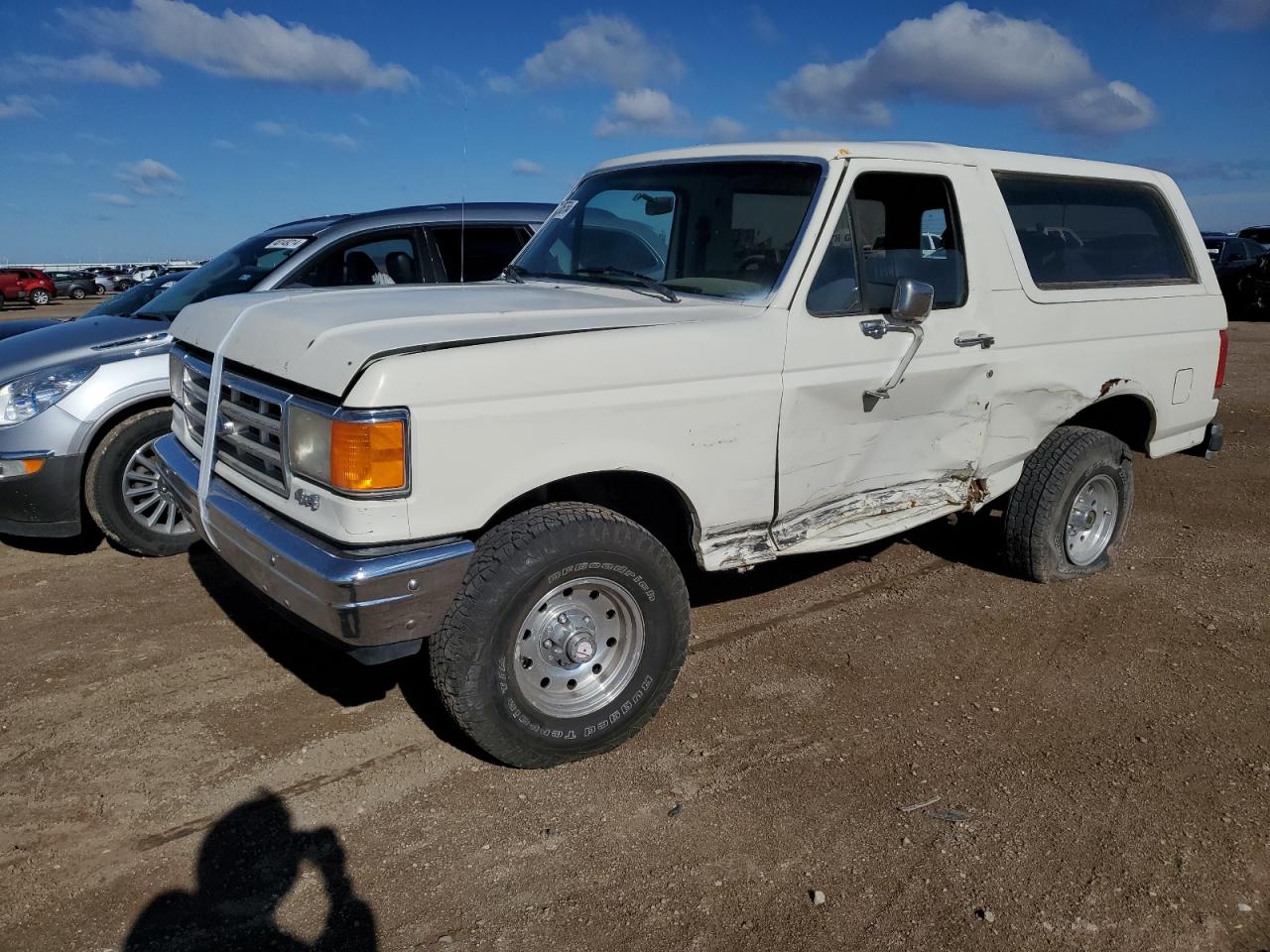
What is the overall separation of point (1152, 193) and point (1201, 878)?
153 inches

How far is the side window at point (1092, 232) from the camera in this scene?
474 centimetres

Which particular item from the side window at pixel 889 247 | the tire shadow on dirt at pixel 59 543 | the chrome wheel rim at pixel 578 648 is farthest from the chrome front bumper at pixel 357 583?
the tire shadow on dirt at pixel 59 543

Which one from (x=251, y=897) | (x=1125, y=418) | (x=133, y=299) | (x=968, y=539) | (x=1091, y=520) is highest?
(x=133, y=299)

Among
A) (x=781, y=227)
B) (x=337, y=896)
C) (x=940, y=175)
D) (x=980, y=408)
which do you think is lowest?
(x=337, y=896)

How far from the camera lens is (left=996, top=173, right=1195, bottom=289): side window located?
187 inches

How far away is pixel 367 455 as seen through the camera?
9.38ft

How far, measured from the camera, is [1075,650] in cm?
455

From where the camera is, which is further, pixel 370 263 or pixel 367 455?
pixel 370 263

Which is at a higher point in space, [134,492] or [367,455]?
[367,455]

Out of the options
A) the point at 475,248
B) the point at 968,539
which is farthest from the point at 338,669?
the point at 968,539

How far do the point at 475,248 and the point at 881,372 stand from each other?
3.32 m

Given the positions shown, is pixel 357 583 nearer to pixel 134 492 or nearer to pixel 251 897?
pixel 251 897

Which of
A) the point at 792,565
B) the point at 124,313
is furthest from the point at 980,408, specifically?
the point at 124,313

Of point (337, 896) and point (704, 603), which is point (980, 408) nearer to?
point (704, 603)
